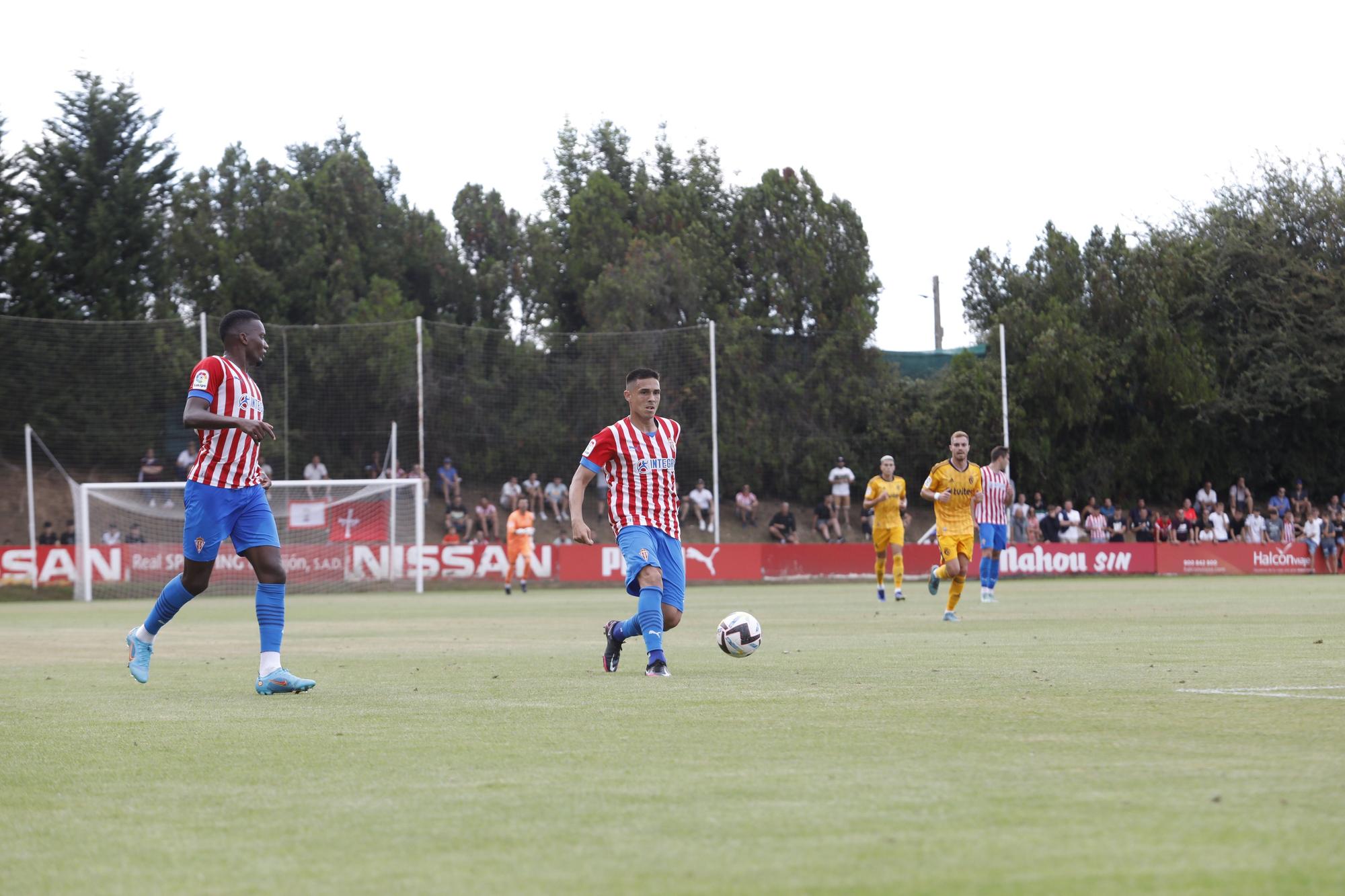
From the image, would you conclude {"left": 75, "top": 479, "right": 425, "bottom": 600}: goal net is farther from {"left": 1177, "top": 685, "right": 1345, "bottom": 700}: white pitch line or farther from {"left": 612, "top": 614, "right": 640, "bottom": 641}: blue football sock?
{"left": 1177, "top": 685, "right": 1345, "bottom": 700}: white pitch line

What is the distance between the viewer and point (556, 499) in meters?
39.7

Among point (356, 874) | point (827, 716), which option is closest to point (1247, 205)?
point (827, 716)

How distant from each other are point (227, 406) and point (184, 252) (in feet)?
135

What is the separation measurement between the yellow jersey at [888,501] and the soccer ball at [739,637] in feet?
46.2

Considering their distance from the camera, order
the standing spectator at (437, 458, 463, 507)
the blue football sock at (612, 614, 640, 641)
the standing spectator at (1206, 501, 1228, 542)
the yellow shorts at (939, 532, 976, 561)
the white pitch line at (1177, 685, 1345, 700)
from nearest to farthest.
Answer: the white pitch line at (1177, 685, 1345, 700), the blue football sock at (612, 614, 640, 641), the yellow shorts at (939, 532, 976, 561), the standing spectator at (437, 458, 463, 507), the standing spectator at (1206, 501, 1228, 542)

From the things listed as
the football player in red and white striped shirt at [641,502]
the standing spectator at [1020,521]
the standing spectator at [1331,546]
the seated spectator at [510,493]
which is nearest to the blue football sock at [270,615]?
the football player in red and white striped shirt at [641,502]

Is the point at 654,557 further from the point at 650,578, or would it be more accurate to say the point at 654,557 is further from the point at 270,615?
the point at 270,615

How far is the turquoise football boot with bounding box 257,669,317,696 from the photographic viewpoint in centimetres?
955

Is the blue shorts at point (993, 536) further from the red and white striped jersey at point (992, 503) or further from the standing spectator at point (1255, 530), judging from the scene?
the standing spectator at point (1255, 530)

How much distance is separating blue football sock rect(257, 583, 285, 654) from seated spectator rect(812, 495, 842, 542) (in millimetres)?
32017

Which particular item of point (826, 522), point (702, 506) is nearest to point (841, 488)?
point (826, 522)

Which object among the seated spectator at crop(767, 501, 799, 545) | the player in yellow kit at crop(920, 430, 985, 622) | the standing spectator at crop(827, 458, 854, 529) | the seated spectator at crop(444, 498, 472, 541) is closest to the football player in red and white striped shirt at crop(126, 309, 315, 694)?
the player in yellow kit at crop(920, 430, 985, 622)

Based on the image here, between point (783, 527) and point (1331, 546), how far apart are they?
14.2 metres

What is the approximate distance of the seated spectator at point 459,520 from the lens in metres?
39.0
